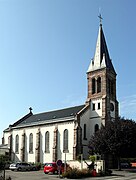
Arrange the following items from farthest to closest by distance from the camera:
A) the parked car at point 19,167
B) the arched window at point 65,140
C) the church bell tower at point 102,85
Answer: the church bell tower at point 102,85 → the arched window at point 65,140 → the parked car at point 19,167

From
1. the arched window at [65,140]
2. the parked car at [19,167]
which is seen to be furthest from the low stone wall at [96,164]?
the arched window at [65,140]

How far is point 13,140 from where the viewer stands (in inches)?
2562

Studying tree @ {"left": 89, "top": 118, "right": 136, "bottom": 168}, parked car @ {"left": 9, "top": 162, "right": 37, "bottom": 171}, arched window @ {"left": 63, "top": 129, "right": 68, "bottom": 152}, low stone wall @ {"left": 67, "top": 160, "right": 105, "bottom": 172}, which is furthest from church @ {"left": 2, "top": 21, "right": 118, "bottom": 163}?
parked car @ {"left": 9, "top": 162, "right": 37, "bottom": 171}

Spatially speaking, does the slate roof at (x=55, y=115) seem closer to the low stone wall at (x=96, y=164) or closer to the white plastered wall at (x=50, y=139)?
the white plastered wall at (x=50, y=139)

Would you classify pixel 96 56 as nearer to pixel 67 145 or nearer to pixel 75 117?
pixel 75 117

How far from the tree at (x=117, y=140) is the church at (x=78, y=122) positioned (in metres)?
4.99

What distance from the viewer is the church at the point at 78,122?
49469mm

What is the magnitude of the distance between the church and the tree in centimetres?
499

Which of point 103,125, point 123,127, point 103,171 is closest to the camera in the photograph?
point 103,171

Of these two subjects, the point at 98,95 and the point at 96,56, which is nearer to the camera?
the point at 98,95

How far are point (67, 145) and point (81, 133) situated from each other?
11.9ft

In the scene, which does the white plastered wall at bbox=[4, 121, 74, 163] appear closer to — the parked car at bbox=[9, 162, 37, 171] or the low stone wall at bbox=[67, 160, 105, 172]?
the low stone wall at bbox=[67, 160, 105, 172]

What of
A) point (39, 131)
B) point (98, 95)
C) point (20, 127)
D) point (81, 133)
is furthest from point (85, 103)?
point (20, 127)

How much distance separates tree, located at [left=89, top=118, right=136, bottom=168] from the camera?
41.5 m
